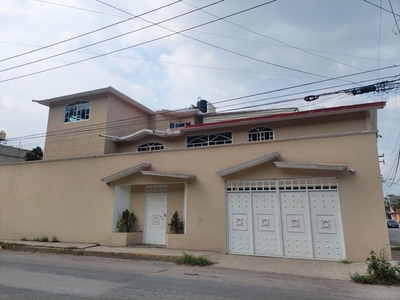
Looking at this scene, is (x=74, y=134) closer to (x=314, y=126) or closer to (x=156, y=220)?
(x=156, y=220)

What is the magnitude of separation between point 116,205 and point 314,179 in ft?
27.7

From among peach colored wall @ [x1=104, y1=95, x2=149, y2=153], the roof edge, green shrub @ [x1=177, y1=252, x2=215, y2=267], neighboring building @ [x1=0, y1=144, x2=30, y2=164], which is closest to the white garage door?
green shrub @ [x1=177, y1=252, x2=215, y2=267]

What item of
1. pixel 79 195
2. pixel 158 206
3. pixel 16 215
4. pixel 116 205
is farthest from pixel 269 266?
pixel 16 215

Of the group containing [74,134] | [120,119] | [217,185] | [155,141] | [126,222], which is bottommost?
[126,222]

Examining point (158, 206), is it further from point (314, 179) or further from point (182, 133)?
point (314, 179)

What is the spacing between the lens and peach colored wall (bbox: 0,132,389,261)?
9.25 m

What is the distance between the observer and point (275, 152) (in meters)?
10.6

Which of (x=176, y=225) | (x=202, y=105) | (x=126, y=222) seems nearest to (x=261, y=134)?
(x=176, y=225)

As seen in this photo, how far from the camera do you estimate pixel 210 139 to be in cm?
1616

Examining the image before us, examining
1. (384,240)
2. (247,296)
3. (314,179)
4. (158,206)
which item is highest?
(314,179)

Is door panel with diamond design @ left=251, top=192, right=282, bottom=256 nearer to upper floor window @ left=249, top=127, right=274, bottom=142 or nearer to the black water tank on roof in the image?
upper floor window @ left=249, top=127, right=274, bottom=142

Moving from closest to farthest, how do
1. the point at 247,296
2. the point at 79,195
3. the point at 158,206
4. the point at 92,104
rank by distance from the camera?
the point at 247,296, the point at 158,206, the point at 79,195, the point at 92,104

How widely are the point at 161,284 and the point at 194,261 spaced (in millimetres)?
2796

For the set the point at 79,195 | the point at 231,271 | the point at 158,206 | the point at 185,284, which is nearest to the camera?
the point at 185,284
